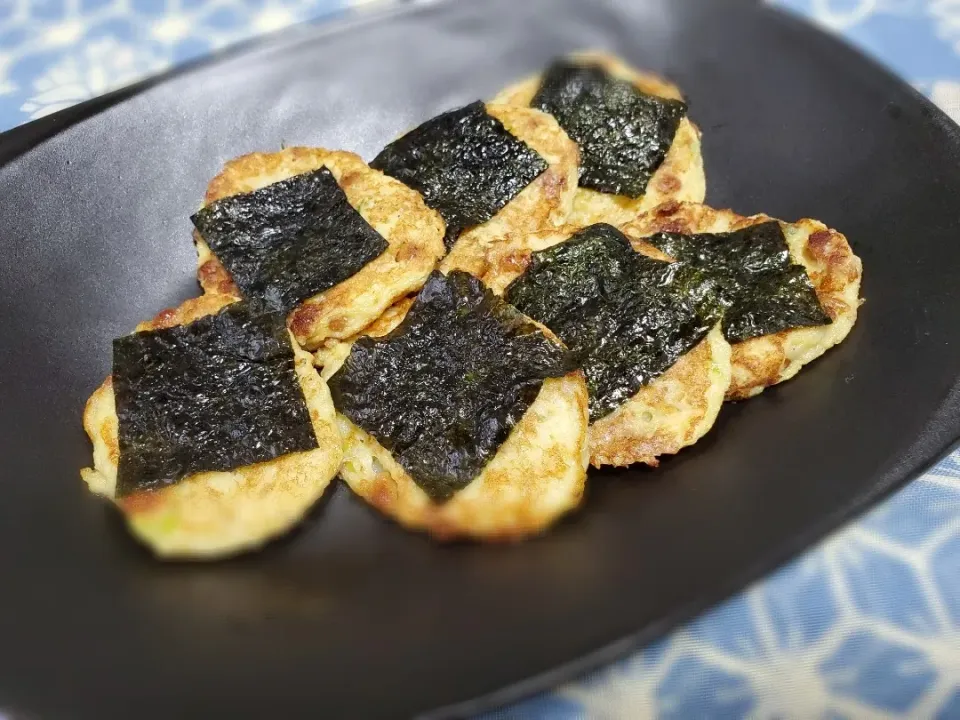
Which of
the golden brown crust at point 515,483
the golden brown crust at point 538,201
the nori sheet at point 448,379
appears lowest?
the golden brown crust at point 515,483

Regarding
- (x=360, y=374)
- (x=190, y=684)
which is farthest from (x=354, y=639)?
(x=360, y=374)

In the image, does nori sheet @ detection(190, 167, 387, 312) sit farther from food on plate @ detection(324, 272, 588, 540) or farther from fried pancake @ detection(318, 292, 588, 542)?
fried pancake @ detection(318, 292, 588, 542)

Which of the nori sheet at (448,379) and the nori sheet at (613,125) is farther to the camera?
the nori sheet at (613,125)

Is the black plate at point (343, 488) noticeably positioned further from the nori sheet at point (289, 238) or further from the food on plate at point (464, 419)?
the nori sheet at point (289, 238)

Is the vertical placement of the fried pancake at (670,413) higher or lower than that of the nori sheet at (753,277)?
lower

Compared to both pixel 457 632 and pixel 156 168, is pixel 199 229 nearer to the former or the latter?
pixel 156 168

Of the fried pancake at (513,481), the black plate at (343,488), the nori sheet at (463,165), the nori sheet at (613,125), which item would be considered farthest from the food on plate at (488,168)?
the fried pancake at (513,481)

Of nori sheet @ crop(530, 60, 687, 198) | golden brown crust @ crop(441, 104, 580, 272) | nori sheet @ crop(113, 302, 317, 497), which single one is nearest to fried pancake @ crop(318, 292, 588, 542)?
nori sheet @ crop(113, 302, 317, 497)
